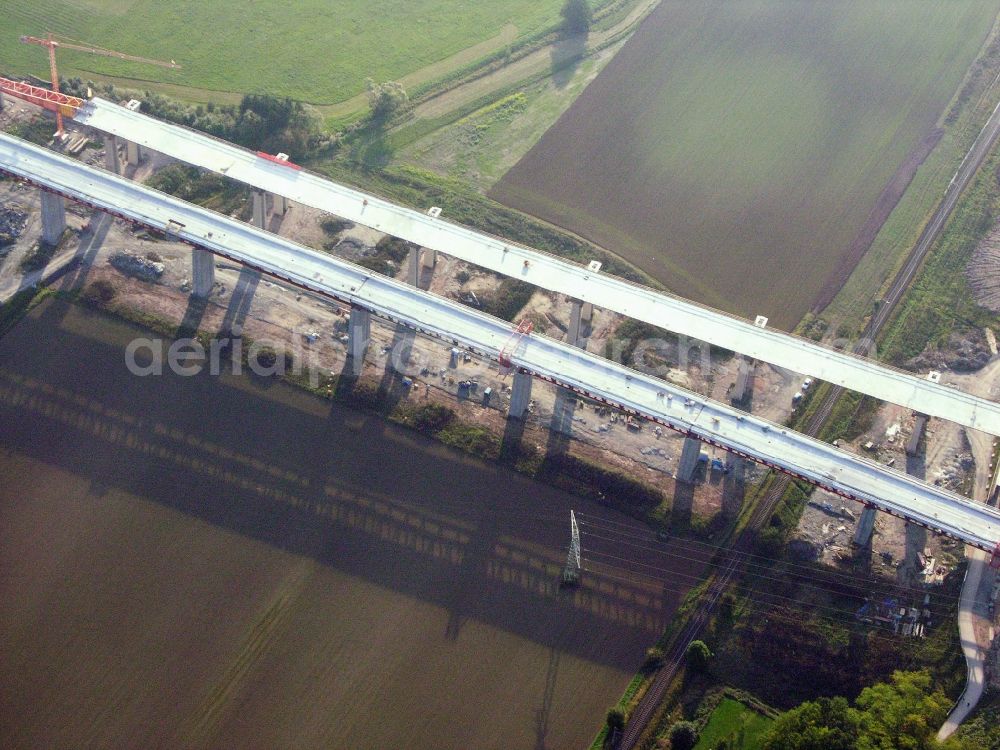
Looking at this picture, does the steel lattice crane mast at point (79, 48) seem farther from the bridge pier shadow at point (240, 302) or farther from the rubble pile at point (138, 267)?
the bridge pier shadow at point (240, 302)

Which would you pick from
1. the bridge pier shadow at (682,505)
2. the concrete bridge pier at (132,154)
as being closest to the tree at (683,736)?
the bridge pier shadow at (682,505)

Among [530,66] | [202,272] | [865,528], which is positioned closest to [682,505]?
[865,528]

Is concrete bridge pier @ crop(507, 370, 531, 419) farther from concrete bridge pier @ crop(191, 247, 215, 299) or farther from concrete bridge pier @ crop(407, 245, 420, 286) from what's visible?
concrete bridge pier @ crop(191, 247, 215, 299)

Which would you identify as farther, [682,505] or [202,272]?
[202,272]

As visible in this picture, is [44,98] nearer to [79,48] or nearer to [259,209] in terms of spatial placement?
[79,48]

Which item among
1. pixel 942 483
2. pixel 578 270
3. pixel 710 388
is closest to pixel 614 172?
pixel 578 270
